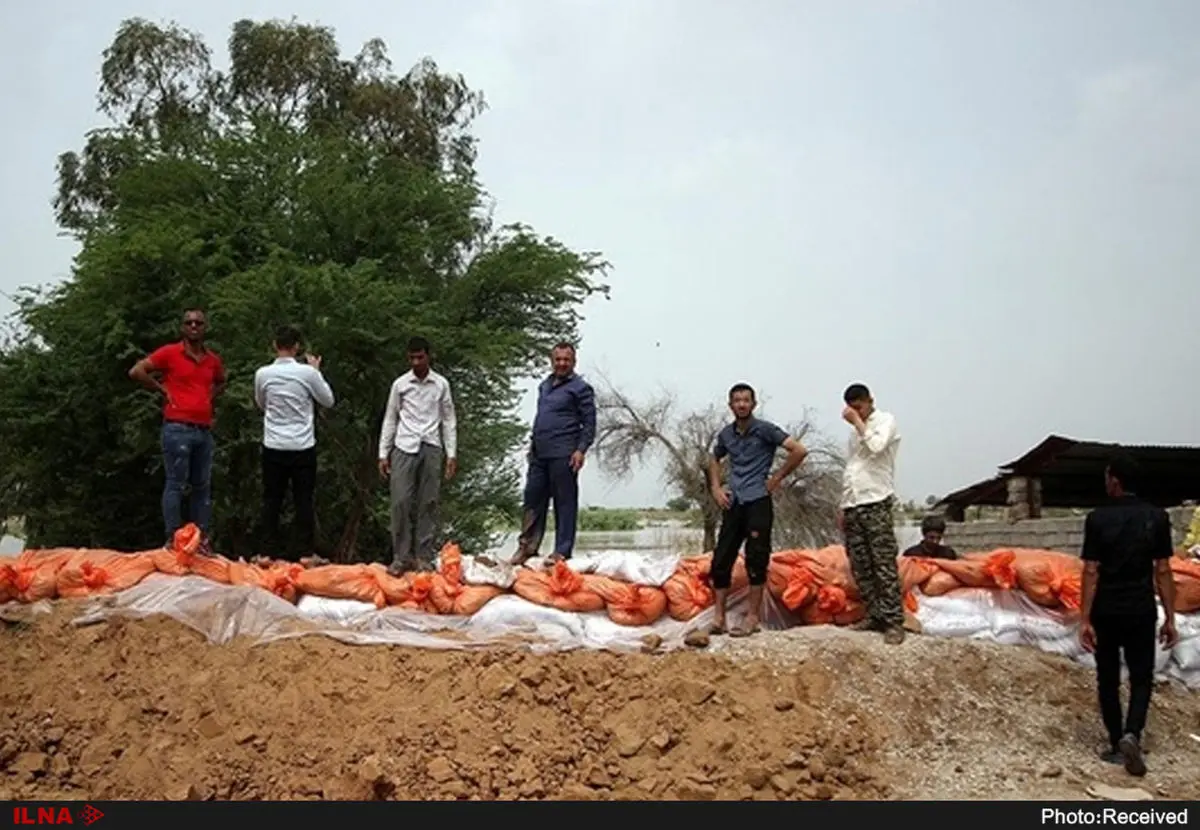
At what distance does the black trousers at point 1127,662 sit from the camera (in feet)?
17.5

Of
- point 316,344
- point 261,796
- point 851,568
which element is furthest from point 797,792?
point 316,344

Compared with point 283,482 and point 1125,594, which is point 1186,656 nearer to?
point 1125,594

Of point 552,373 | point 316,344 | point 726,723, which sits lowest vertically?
point 726,723

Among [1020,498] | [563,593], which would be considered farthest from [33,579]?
[1020,498]

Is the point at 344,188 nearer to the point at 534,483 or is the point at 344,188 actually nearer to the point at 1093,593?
the point at 534,483

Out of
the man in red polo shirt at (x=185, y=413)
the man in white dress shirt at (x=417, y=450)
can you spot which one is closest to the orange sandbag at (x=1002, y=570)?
the man in white dress shirt at (x=417, y=450)

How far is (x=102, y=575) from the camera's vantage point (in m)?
6.86

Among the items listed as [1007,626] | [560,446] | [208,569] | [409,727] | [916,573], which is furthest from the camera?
[560,446]

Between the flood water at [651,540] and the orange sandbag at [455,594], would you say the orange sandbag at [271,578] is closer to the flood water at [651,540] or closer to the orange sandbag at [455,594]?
the orange sandbag at [455,594]

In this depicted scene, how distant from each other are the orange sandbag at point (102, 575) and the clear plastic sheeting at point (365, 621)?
16 cm

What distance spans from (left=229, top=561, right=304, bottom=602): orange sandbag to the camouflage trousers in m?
3.50

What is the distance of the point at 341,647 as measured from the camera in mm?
6051

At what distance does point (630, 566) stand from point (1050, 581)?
2624 millimetres
